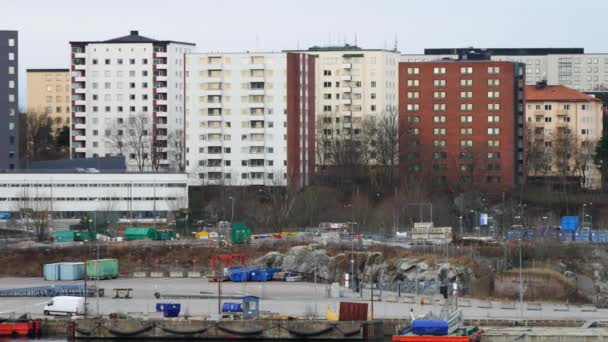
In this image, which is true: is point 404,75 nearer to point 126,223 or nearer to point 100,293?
point 126,223

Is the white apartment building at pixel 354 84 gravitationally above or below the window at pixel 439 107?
above

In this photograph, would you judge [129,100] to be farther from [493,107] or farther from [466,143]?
[493,107]

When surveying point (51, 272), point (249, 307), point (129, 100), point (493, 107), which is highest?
point (129, 100)

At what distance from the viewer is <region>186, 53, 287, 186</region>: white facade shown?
134500mm

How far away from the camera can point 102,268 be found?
89.6 meters

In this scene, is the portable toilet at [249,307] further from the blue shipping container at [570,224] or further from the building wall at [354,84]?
the building wall at [354,84]

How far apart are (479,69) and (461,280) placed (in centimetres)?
6117

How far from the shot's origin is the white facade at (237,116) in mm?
134500

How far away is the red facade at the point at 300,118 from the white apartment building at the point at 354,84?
786 centimetres

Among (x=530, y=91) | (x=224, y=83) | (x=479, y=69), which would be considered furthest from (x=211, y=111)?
(x=530, y=91)

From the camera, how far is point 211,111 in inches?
5340

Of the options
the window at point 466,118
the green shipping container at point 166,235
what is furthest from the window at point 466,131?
the green shipping container at point 166,235

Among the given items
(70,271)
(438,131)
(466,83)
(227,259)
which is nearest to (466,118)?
(438,131)

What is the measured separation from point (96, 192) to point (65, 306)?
5144 centimetres
